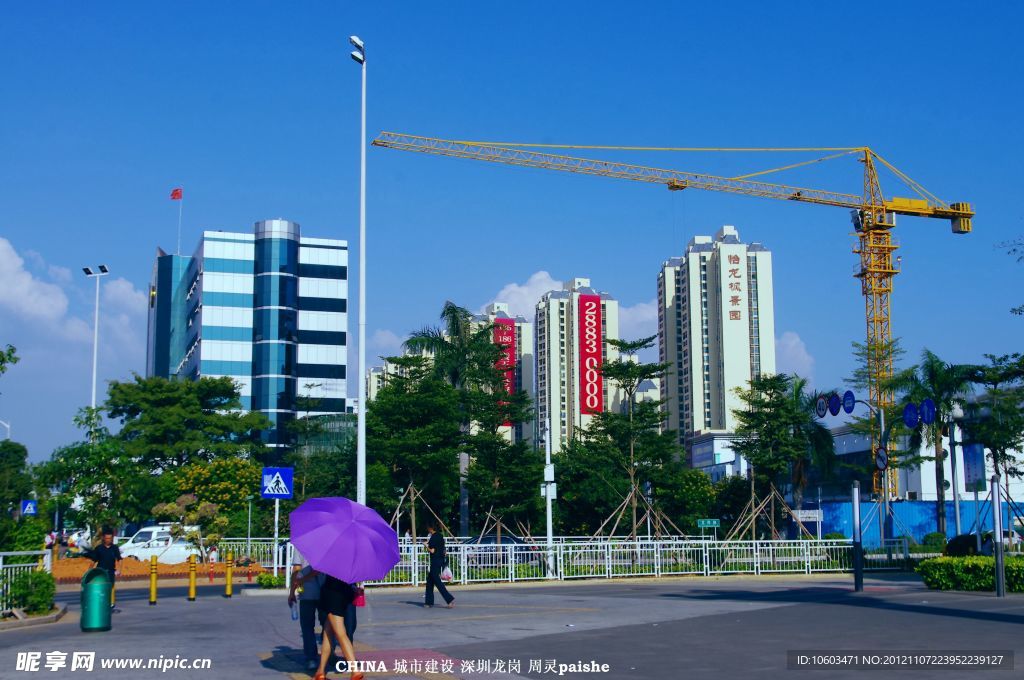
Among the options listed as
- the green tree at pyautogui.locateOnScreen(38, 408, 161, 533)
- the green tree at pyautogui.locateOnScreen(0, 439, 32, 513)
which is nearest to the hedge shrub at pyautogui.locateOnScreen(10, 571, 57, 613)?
the green tree at pyautogui.locateOnScreen(38, 408, 161, 533)

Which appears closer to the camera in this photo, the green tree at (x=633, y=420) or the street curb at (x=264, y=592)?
the street curb at (x=264, y=592)

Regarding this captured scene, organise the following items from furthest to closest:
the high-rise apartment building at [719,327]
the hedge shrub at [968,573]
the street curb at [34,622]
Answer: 1. the high-rise apartment building at [719,327]
2. the hedge shrub at [968,573]
3. the street curb at [34,622]

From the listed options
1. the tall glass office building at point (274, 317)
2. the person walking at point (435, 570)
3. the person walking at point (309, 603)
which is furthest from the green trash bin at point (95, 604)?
the tall glass office building at point (274, 317)

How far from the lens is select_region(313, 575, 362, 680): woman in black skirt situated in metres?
10.6

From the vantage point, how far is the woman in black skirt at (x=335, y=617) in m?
10.6

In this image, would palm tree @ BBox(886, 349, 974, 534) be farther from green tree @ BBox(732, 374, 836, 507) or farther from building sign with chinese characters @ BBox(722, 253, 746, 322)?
building sign with chinese characters @ BBox(722, 253, 746, 322)

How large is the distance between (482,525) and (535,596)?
25.8 m

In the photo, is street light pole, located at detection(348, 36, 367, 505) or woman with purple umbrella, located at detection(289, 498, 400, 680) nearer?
woman with purple umbrella, located at detection(289, 498, 400, 680)

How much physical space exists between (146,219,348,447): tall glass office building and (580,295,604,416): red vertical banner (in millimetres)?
35099

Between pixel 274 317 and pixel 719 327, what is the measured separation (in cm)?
7270

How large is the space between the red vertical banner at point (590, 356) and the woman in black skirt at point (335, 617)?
110 m

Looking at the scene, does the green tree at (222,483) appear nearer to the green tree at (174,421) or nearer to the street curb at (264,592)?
the green tree at (174,421)

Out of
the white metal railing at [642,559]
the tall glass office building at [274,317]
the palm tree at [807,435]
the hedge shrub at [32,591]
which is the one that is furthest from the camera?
the tall glass office building at [274,317]

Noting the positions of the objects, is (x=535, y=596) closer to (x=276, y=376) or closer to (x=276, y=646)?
(x=276, y=646)
